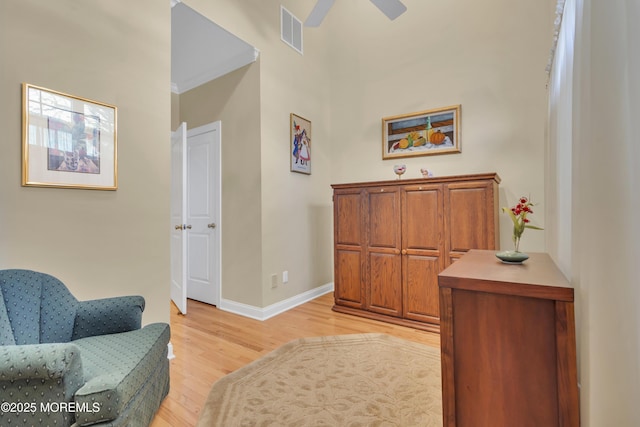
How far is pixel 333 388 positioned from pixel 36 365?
147 centimetres

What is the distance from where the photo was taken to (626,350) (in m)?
0.79

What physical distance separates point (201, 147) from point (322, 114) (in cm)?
168

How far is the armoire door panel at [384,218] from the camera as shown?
303 centimetres

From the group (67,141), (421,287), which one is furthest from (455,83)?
(67,141)

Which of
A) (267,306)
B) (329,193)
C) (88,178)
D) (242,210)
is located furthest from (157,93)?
(329,193)

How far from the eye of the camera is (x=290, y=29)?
3.55m

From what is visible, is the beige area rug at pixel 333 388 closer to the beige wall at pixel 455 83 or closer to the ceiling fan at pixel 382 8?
the beige wall at pixel 455 83

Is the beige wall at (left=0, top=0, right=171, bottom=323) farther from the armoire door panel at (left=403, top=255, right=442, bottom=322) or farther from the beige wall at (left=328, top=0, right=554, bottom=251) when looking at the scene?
the beige wall at (left=328, top=0, right=554, bottom=251)

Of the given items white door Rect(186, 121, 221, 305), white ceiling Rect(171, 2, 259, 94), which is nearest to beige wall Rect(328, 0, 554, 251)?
white ceiling Rect(171, 2, 259, 94)

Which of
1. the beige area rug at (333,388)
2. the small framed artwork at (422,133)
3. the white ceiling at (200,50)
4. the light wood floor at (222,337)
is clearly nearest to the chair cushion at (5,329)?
the light wood floor at (222,337)

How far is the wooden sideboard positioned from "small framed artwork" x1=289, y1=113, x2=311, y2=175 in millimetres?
2649

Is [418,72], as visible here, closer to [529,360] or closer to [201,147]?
[201,147]

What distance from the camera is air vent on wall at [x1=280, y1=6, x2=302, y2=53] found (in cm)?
345

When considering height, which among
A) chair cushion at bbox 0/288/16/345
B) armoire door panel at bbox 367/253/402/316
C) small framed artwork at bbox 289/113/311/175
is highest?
small framed artwork at bbox 289/113/311/175
